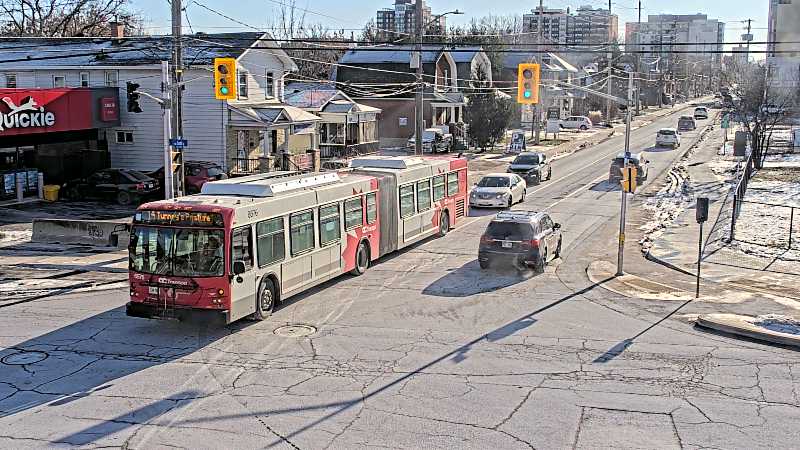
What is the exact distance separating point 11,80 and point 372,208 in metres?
29.8

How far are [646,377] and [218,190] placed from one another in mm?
9832

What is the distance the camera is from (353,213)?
2316 centimetres

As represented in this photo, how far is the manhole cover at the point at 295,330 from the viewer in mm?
17688

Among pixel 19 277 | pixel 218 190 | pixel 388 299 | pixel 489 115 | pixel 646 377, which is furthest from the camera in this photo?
pixel 489 115

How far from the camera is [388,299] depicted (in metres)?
20.8

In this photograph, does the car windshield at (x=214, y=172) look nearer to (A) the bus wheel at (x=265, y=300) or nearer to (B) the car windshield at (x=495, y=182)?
(B) the car windshield at (x=495, y=182)

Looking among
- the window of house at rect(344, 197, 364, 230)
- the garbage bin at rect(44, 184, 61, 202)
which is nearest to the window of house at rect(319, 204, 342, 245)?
the window of house at rect(344, 197, 364, 230)

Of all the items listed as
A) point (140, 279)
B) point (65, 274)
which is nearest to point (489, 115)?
point (65, 274)

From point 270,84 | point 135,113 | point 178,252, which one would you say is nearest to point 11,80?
point 135,113

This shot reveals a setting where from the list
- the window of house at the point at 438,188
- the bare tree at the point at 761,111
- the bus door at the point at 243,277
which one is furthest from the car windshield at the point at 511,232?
the bare tree at the point at 761,111

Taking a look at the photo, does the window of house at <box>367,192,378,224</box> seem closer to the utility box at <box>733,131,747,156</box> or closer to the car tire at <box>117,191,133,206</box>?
the car tire at <box>117,191,133,206</box>

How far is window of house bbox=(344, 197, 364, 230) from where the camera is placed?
22719mm

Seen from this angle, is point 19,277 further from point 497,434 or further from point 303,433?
point 497,434

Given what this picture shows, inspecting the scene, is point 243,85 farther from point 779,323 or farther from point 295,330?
point 779,323
